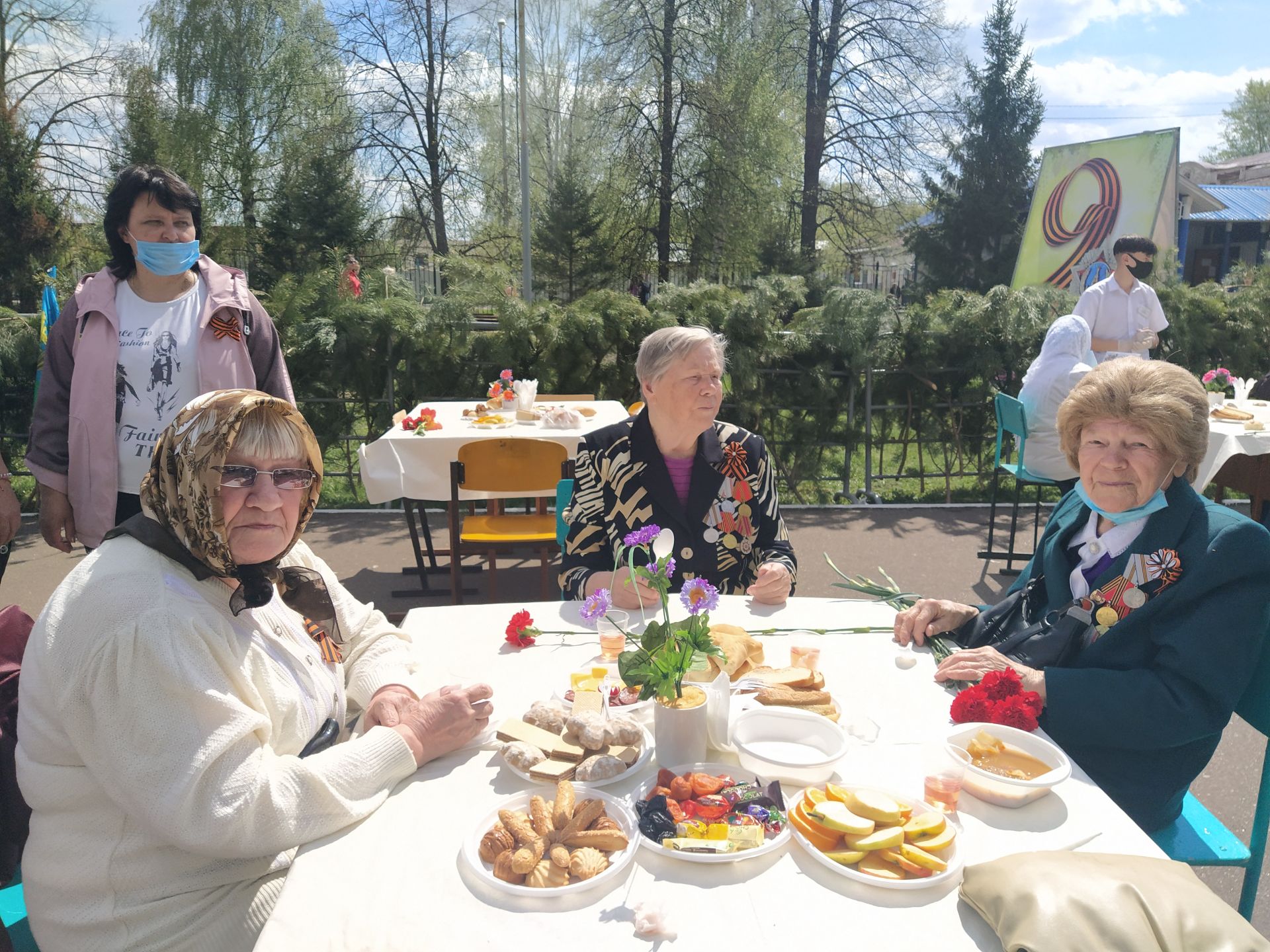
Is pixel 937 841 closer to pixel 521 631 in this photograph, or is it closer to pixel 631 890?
pixel 631 890

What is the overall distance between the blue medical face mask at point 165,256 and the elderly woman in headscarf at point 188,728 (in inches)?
72.6

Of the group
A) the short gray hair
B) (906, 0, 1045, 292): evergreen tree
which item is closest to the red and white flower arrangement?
the short gray hair

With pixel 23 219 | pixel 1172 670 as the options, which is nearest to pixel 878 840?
pixel 1172 670

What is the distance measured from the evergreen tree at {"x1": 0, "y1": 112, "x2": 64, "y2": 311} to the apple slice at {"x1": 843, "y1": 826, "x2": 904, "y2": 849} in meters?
15.8

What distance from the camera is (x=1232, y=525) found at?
1745 millimetres

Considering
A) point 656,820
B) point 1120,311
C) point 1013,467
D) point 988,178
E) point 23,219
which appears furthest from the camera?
point 988,178

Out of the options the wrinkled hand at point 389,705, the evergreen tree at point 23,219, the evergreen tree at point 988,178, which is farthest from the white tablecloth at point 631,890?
the evergreen tree at point 988,178

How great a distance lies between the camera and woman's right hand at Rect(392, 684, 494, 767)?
1523mm

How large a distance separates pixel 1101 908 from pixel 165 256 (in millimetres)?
3216

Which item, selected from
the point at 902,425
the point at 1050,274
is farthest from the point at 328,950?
the point at 1050,274

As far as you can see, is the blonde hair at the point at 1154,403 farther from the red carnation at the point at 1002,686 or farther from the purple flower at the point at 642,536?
the purple flower at the point at 642,536

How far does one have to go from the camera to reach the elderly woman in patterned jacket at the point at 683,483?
2777mm

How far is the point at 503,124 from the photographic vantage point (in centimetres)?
2216

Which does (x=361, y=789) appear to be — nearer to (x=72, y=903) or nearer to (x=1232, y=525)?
(x=72, y=903)
